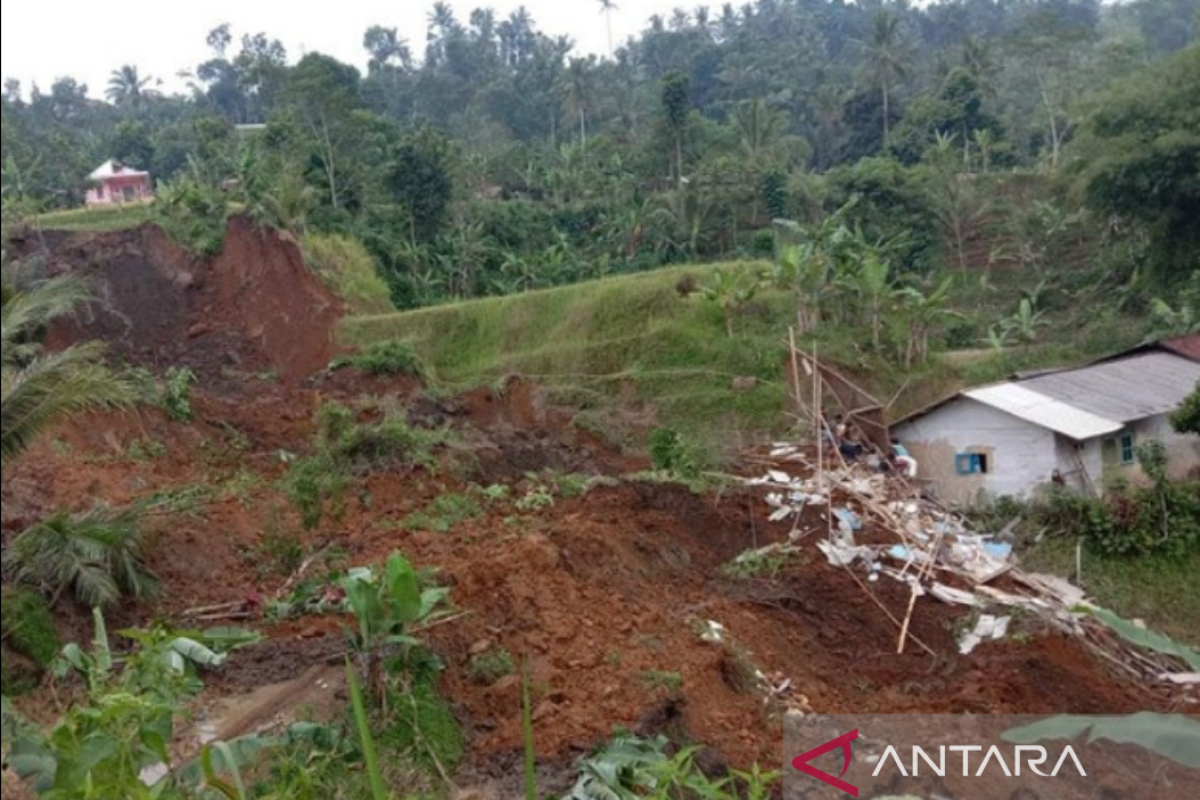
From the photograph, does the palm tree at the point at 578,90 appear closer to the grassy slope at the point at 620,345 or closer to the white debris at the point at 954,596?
the grassy slope at the point at 620,345

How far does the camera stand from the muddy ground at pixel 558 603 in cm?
712

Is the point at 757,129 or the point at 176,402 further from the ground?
the point at 757,129

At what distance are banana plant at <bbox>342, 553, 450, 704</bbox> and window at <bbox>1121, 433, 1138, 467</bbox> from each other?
36.2 ft

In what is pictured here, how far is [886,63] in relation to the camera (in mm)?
38094

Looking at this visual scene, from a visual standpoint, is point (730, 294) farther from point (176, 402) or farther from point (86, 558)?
point (86, 558)

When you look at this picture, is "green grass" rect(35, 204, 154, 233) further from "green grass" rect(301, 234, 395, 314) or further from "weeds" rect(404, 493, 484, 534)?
"weeds" rect(404, 493, 484, 534)

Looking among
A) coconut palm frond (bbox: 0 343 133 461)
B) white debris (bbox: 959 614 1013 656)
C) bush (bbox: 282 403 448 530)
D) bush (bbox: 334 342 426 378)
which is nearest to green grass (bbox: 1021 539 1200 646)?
white debris (bbox: 959 614 1013 656)

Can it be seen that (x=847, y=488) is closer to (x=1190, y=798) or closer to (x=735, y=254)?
(x=1190, y=798)

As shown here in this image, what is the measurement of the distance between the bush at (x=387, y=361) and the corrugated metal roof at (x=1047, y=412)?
8879mm

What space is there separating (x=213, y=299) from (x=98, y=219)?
4.38m

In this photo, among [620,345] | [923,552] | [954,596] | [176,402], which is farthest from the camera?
[620,345]

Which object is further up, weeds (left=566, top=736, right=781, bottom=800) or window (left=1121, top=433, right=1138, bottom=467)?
weeds (left=566, top=736, right=781, bottom=800)

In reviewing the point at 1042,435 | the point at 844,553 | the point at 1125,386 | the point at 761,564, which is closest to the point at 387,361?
the point at 761,564

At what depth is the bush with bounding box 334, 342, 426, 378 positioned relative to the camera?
19062 millimetres
